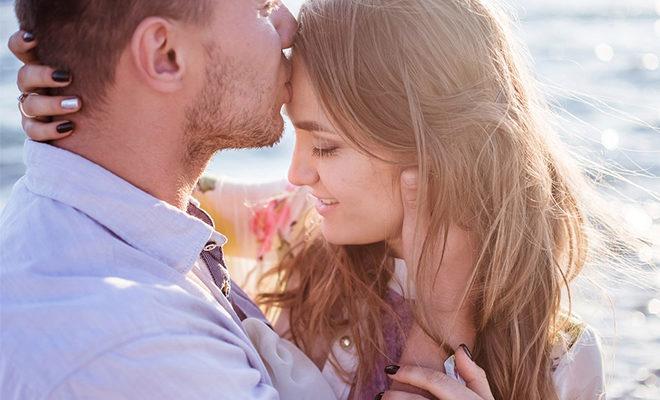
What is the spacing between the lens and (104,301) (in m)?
2.18

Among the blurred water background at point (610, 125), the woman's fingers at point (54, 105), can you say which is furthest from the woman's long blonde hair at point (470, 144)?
the woman's fingers at point (54, 105)

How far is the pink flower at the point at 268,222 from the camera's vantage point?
3.74 metres

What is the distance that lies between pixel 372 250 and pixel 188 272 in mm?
944

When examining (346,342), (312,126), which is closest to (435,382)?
(346,342)

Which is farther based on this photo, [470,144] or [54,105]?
[470,144]

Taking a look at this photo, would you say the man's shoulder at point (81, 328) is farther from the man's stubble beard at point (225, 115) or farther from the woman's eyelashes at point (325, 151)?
the woman's eyelashes at point (325, 151)

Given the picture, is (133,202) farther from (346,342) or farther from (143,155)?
(346,342)

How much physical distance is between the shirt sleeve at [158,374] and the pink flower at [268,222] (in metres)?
1.44

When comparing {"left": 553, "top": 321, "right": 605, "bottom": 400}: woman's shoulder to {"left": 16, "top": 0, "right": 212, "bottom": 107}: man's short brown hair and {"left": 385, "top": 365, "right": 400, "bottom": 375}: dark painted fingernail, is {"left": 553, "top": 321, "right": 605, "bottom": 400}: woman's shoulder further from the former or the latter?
{"left": 16, "top": 0, "right": 212, "bottom": 107}: man's short brown hair

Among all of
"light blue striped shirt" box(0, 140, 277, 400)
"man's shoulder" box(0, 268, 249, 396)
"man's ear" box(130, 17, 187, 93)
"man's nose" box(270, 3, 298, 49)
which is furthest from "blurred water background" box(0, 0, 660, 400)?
"man's shoulder" box(0, 268, 249, 396)

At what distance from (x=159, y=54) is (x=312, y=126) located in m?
0.57

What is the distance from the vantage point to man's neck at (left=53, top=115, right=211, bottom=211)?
2.51m

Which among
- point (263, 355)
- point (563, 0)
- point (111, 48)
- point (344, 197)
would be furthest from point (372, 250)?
point (563, 0)

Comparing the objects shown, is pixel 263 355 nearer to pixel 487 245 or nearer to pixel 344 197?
pixel 344 197
